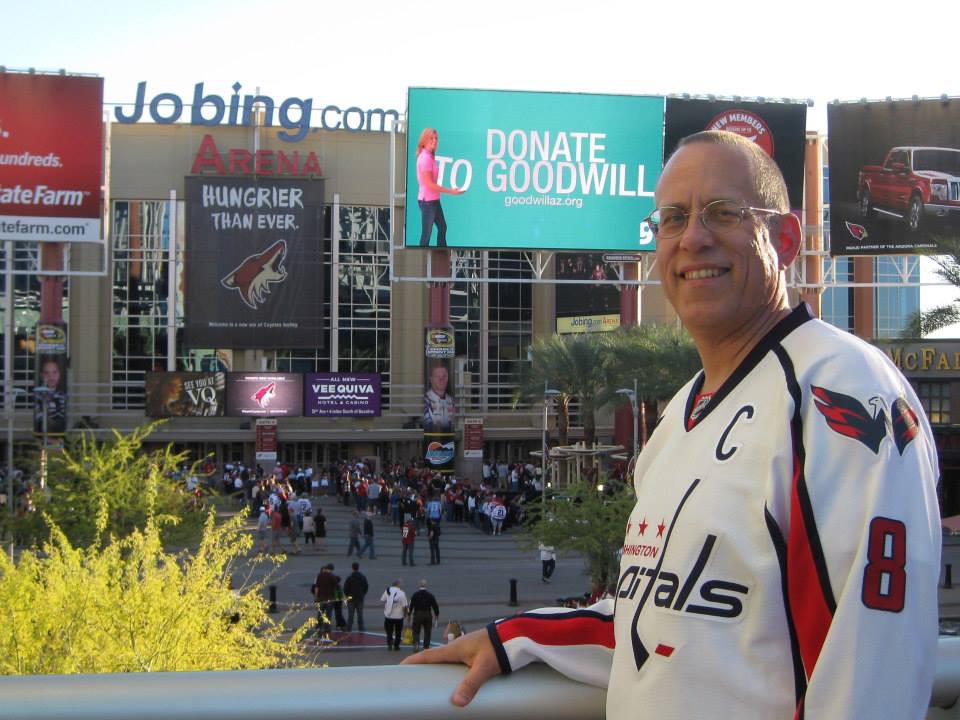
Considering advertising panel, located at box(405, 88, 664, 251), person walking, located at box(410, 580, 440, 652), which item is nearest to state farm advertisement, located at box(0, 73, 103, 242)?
advertising panel, located at box(405, 88, 664, 251)

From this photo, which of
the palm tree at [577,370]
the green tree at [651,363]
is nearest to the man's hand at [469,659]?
the green tree at [651,363]

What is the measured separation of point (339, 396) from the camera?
43156mm

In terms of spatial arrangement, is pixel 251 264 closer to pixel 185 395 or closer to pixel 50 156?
pixel 185 395

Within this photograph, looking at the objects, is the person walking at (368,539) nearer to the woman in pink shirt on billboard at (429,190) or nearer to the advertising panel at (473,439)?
the woman in pink shirt on billboard at (429,190)

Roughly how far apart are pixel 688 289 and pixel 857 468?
0.60 m

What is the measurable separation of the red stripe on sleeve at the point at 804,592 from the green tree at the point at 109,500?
15204 millimetres

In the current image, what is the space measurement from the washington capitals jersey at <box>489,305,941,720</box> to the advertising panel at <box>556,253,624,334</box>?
1850 inches

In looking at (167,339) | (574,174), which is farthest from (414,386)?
(574,174)

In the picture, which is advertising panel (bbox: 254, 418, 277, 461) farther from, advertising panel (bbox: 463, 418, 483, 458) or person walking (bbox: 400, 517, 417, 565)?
person walking (bbox: 400, 517, 417, 565)

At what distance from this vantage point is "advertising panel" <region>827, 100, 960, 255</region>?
36.9 metres

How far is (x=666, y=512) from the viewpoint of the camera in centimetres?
186

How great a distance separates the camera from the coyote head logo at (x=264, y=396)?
139 feet

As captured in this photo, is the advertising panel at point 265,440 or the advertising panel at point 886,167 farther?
the advertising panel at point 265,440

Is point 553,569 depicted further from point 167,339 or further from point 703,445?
point 167,339
